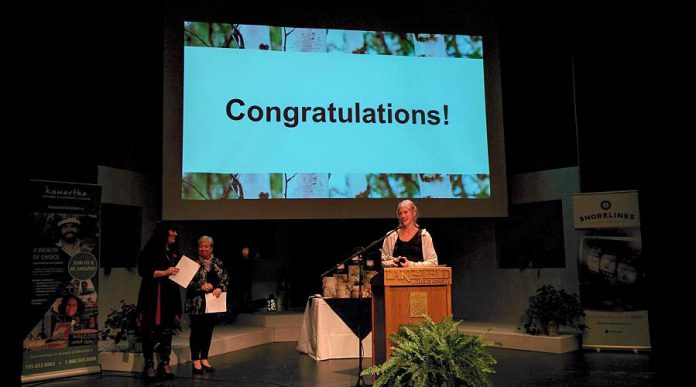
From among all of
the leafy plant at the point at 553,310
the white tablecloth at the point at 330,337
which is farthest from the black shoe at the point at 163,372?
the leafy plant at the point at 553,310

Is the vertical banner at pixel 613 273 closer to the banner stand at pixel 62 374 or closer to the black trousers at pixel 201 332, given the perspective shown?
the black trousers at pixel 201 332

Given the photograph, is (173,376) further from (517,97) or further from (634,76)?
(517,97)

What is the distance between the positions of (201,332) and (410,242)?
234 cm

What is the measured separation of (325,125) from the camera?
21.5 feet

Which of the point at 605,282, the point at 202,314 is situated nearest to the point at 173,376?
the point at 202,314

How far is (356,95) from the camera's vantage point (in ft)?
21.9

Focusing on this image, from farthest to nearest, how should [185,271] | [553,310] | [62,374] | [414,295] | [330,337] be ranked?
[553,310] < [330,337] < [62,374] < [185,271] < [414,295]

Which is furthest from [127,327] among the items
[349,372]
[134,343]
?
[349,372]

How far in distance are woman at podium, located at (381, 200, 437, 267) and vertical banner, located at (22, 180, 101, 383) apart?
3054 millimetres

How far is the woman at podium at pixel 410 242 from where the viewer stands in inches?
170

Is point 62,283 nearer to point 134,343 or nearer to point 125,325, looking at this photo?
point 125,325

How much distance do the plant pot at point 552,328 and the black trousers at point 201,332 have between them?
3681 millimetres

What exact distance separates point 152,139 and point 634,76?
18.9 feet

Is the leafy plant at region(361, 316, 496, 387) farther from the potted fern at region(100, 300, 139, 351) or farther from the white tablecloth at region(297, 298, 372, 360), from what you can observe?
the potted fern at region(100, 300, 139, 351)
